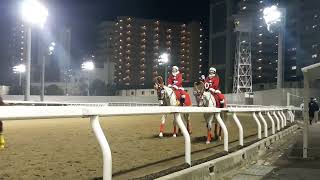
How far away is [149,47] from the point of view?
434 feet

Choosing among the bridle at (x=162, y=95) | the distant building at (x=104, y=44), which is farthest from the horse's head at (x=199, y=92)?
the distant building at (x=104, y=44)

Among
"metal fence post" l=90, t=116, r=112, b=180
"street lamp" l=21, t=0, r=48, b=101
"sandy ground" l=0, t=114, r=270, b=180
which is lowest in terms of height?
"sandy ground" l=0, t=114, r=270, b=180

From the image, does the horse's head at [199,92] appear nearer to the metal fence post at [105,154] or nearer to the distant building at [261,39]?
the metal fence post at [105,154]

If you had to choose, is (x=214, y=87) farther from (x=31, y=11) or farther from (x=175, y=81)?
(x=31, y=11)

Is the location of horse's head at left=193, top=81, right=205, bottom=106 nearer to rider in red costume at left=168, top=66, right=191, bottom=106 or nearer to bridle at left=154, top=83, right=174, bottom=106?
rider in red costume at left=168, top=66, right=191, bottom=106

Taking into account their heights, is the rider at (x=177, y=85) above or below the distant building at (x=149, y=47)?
below

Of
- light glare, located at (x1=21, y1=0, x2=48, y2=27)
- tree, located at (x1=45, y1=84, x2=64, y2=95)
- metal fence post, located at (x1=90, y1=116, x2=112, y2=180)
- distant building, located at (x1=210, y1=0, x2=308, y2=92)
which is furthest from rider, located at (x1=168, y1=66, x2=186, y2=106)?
distant building, located at (x1=210, y1=0, x2=308, y2=92)

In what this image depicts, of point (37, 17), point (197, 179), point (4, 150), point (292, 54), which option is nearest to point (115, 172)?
point (197, 179)

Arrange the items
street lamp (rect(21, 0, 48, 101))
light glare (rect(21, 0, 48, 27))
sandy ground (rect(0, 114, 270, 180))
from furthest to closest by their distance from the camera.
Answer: light glare (rect(21, 0, 48, 27)) → street lamp (rect(21, 0, 48, 101)) → sandy ground (rect(0, 114, 270, 180))

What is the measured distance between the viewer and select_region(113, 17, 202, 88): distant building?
5027 inches

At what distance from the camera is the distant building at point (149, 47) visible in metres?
128

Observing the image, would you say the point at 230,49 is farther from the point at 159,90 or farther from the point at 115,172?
the point at 115,172

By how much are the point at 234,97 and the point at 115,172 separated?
4436cm

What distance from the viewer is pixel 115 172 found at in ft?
23.7
